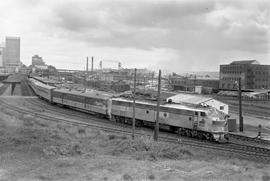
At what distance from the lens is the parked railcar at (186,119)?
33.1 m

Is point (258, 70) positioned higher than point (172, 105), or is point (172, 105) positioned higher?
point (258, 70)

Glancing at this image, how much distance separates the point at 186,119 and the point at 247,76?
76038 mm

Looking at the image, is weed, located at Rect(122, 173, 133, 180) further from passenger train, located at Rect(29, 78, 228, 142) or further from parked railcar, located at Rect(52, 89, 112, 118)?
parked railcar, located at Rect(52, 89, 112, 118)

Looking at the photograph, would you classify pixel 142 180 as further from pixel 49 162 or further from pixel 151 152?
pixel 151 152

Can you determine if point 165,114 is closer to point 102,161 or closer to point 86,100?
point 86,100

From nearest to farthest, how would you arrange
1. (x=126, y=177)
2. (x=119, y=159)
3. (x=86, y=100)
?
1. (x=126, y=177)
2. (x=119, y=159)
3. (x=86, y=100)

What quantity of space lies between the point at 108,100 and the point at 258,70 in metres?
71.9

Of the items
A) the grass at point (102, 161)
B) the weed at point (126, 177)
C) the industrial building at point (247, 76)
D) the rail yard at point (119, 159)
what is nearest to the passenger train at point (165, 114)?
the rail yard at point (119, 159)

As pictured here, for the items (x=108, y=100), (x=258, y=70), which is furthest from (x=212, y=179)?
(x=258, y=70)

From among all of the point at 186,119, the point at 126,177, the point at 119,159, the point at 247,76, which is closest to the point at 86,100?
the point at 186,119

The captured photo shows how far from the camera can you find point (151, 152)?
22.4m

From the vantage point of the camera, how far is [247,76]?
341 feet

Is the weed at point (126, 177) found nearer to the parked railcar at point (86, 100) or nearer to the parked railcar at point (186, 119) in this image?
the parked railcar at point (186, 119)

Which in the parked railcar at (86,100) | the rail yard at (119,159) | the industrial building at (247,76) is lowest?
the rail yard at (119,159)
